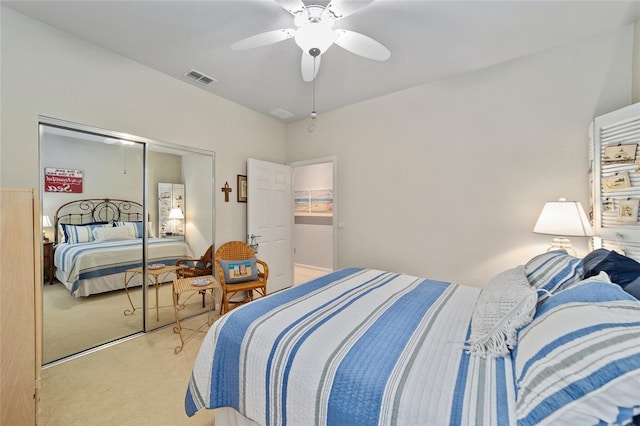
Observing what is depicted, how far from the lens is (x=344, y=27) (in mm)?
2080

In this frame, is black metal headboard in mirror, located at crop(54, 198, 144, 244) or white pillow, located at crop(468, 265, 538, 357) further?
black metal headboard in mirror, located at crop(54, 198, 144, 244)

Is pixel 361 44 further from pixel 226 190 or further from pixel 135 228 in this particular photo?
pixel 135 228

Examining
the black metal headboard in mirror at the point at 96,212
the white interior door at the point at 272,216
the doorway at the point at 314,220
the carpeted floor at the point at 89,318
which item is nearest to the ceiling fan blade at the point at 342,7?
the white interior door at the point at 272,216

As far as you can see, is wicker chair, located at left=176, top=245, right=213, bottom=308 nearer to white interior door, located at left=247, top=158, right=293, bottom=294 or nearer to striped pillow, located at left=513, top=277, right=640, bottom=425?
white interior door, located at left=247, top=158, right=293, bottom=294

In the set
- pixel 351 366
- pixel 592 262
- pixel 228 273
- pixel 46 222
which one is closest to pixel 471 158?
pixel 592 262

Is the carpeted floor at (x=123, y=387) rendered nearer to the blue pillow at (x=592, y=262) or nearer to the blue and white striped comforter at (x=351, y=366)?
the blue and white striped comforter at (x=351, y=366)

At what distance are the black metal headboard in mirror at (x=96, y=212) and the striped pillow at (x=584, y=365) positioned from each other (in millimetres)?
3176

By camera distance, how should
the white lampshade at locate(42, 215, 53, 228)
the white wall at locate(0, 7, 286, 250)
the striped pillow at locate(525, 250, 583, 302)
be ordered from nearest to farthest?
the striped pillow at locate(525, 250, 583, 302) < the white wall at locate(0, 7, 286, 250) < the white lampshade at locate(42, 215, 53, 228)

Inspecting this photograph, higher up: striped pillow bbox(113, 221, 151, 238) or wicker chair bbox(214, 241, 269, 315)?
striped pillow bbox(113, 221, 151, 238)

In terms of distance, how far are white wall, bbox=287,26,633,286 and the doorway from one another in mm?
1708

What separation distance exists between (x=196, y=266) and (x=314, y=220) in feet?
9.66

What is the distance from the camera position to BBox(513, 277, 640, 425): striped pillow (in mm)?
688

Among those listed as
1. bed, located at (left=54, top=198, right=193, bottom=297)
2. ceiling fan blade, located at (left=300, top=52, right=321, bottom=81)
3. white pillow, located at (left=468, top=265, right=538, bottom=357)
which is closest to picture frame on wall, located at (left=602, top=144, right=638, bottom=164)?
white pillow, located at (left=468, top=265, right=538, bottom=357)

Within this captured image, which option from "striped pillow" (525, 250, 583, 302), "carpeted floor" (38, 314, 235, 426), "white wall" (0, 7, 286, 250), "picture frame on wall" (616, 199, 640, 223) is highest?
"white wall" (0, 7, 286, 250)
